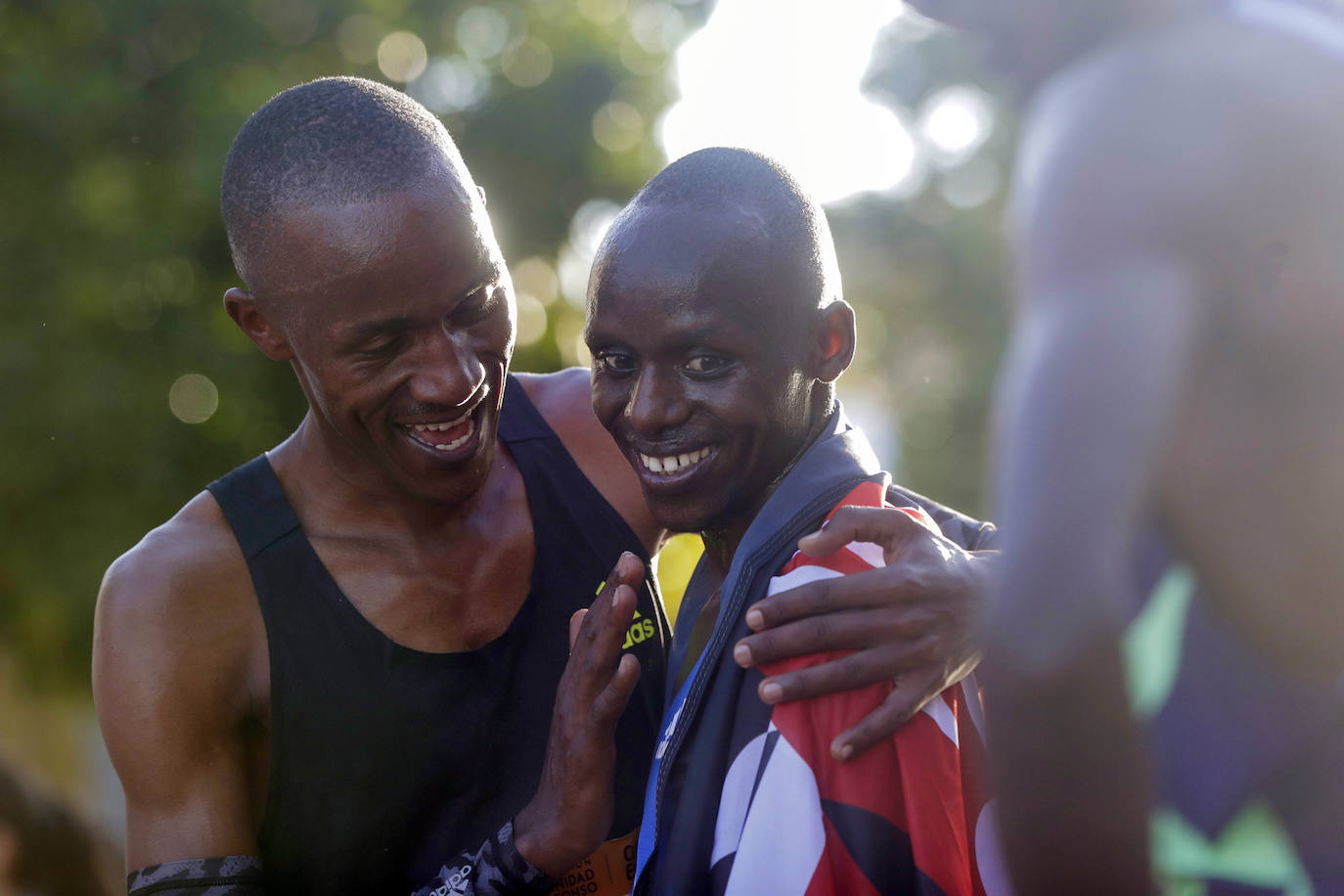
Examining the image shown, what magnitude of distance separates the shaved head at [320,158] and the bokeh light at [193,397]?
5.18 m

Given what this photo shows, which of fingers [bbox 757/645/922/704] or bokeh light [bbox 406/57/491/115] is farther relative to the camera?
bokeh light [bbox 406/57/491/115]

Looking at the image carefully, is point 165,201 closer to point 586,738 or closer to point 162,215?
point 162,215

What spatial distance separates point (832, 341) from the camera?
2.46m

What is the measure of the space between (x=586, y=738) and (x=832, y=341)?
3.38 feet

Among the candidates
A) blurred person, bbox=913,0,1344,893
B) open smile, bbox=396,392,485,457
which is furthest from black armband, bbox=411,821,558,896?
blurred person, bbox=913,0,1344,893

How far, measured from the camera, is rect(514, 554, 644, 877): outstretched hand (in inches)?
93.6

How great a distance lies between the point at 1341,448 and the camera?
1.05 meters

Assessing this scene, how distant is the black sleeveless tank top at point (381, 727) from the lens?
285 cm

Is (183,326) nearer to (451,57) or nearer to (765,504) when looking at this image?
(451,57)

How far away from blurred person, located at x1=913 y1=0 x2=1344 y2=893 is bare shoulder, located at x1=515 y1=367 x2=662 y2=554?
88.9 inches

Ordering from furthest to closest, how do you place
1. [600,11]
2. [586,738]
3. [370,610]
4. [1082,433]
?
[600,11] → [370,610] → [586,738] → [1082,433]

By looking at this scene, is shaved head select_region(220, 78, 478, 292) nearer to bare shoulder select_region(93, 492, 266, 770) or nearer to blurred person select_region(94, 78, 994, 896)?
blurred person select_region(94, 78, 994, 896)

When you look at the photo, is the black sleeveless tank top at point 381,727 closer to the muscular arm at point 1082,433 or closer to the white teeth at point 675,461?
the white teeth at point 675,461

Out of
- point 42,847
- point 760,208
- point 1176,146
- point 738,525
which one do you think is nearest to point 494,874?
point 738,525
